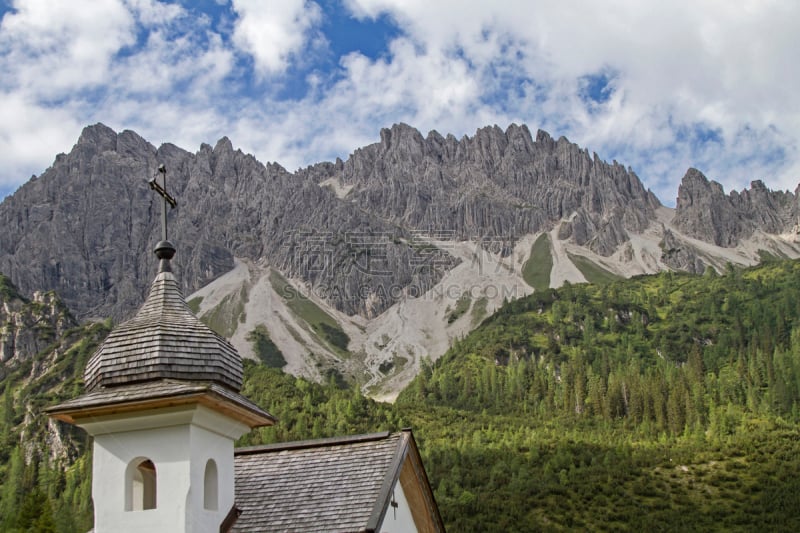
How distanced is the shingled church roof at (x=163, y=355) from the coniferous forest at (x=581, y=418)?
42469mm

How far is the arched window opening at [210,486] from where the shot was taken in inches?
673

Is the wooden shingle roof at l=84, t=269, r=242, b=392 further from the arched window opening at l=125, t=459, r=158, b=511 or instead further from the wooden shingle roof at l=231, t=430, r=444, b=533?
the wooden shingle roof at l=231, t=430, r=444, b=533

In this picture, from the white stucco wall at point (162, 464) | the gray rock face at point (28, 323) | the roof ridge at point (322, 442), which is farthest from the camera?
the gray rock face at point (28, 323)

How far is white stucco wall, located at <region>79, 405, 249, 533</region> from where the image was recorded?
16.0 meters

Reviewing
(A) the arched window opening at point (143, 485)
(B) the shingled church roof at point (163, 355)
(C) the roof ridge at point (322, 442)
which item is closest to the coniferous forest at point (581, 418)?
(C) the roof ridge at point (322, 442)

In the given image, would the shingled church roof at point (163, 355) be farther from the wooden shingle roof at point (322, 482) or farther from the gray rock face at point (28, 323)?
the gray rock face at point (28, 323)

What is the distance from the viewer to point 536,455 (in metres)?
107

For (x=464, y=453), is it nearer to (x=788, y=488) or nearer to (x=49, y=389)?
(x=788, y=488)

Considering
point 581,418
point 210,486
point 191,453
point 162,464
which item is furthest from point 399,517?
point 581,418

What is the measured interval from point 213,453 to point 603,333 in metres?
173

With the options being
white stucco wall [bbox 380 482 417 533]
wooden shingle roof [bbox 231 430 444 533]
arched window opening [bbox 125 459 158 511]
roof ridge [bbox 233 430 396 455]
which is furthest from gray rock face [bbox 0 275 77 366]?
white stucco wall [bbox 380 482 417 533]

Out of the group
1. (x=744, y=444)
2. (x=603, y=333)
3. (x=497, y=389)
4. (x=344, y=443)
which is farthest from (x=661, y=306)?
(x=344, y=443)

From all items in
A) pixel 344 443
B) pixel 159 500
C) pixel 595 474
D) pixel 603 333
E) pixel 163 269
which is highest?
pixel 603 333

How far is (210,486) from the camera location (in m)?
17.3
